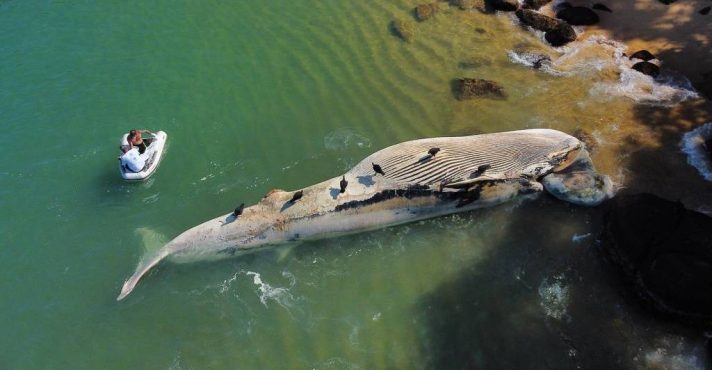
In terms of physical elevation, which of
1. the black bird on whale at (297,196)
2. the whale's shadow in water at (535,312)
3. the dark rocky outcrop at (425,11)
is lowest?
the whale's shadow in water at (535,312)

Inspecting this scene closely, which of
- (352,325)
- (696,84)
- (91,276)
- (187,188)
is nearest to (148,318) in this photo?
(91,276)

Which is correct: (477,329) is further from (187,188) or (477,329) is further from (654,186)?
(187,188)

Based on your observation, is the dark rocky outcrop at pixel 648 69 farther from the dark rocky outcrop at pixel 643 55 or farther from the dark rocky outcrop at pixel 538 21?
the dark rocky outcrop at pixel 538 21

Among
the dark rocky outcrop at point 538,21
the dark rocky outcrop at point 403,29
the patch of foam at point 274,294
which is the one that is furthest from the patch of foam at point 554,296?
the dark rocky outcrop at point 403,29

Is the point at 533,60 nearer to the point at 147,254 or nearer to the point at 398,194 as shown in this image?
the point at 398,194

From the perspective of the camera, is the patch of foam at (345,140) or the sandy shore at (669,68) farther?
the patch of foam at (345,140)

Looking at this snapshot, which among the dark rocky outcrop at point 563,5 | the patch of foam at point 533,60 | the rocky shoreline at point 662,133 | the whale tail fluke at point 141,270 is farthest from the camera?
the dark rocky outcrop at point 563,5
